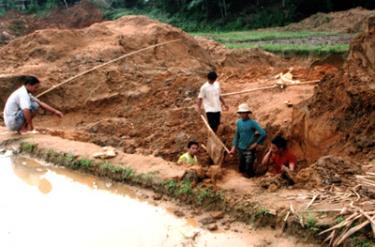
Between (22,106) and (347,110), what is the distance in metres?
5.97

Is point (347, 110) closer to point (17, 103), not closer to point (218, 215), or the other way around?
point (218, 215)

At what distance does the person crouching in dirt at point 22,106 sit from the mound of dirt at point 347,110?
15.6 ft

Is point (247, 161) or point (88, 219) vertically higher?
point (247, 161)

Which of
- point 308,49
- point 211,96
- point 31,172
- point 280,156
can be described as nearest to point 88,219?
point 31,172

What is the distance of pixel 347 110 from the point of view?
8.60 meters

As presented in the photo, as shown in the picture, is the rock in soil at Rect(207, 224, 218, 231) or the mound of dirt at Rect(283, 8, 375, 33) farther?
the mound of dirt at Rect(283, 8, 375, 33)

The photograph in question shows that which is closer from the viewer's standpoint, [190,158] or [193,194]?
[193,194]

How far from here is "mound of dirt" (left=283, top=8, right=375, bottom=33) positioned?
24.5 m

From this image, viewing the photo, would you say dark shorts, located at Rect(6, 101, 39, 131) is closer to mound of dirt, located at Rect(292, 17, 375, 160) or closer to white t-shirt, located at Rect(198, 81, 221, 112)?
white t-shirt, located at Rect(198, 81, 221, 112)

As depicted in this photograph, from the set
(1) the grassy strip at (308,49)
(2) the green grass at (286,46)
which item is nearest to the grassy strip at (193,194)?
(1) the grassy strip at (308,49)

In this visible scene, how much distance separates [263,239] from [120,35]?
402 inches

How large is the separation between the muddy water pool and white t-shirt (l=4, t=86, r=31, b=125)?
1.96 m

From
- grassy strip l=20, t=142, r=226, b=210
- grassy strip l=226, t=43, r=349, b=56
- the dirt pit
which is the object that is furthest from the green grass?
grassy strip l=20, t=142, r=226, b=210

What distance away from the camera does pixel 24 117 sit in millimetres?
11141
